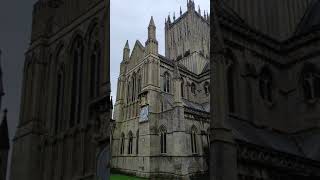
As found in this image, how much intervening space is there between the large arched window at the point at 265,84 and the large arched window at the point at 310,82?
4.43 feet

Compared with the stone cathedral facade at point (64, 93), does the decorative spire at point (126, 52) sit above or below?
above

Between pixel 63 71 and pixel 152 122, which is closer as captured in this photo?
pixel 63 71

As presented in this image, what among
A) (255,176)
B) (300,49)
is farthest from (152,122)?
(255,176)

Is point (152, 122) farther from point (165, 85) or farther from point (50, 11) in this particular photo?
point (50, 11)

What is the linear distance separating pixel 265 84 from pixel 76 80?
8372 millimetres

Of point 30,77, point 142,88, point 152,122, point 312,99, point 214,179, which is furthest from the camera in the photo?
point 142,88

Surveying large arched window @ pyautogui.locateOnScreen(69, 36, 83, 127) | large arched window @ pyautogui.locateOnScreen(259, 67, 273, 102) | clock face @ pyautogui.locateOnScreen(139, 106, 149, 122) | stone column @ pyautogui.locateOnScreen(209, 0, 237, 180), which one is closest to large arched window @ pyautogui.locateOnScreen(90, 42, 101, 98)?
large arched window @ pyautogui.locateOnScreen(69, 36, 83, 127)

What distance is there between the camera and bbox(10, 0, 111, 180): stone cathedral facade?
995cm

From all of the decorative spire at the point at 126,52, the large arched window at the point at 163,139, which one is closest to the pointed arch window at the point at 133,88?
the decorative spire at the point at 126,52

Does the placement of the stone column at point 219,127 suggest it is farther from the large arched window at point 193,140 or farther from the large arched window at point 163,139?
the large arched window at point 163,139

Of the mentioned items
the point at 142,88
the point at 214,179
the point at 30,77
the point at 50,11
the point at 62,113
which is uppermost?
the point at 142,88

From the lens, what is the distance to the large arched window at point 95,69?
33.8ft

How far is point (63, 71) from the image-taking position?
40.8 ft

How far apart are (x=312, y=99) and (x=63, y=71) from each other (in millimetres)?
9802
